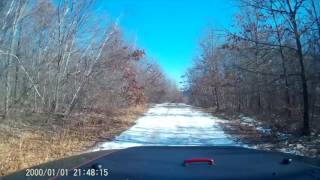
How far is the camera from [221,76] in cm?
4297

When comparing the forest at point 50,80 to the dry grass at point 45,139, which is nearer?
the dry grass at point 45,139

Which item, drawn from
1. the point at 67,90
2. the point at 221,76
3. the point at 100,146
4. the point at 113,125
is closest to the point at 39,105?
the point at 67,90

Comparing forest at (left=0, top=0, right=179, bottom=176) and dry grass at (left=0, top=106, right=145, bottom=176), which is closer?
dry grass at (left=0, top=106, right=145, bottom=176)

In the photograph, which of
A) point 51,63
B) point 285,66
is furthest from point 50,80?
point 285,66

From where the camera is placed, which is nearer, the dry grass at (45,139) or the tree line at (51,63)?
the dry grass at (45,139)

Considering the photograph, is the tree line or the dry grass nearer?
the dry grass

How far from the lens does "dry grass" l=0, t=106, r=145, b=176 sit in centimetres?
941

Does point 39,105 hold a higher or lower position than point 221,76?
lower

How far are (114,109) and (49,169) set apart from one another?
24.9 meters

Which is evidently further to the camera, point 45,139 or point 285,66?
point 285,66

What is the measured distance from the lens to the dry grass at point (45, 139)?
9414mm

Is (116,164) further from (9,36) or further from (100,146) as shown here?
(9,36)

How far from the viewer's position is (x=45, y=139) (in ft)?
44.8

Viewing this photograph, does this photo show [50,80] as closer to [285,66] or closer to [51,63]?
[51,63]
